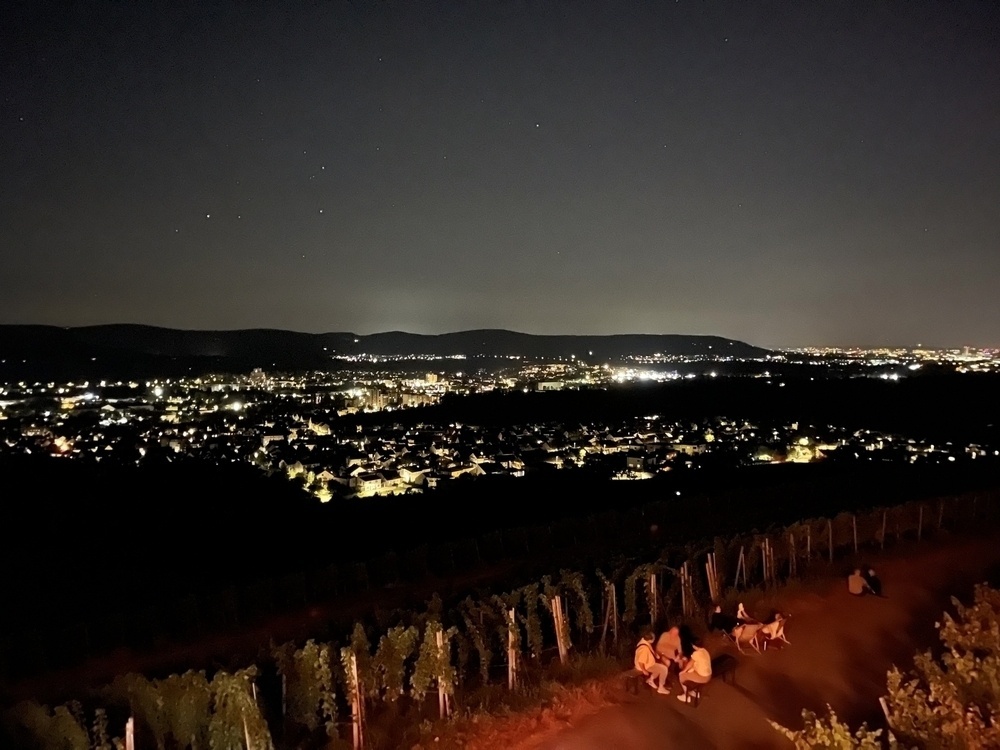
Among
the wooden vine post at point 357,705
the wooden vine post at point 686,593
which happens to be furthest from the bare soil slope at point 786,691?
the wooden vine post at point 686,593

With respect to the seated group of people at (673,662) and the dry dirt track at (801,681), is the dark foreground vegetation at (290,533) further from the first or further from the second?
the seated group of people at (673,662)

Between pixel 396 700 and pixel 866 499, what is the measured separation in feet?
63.2

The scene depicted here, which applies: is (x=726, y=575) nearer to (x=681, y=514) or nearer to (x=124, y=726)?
(x=124, y=726)

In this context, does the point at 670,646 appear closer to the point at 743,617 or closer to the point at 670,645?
the point at 670,645

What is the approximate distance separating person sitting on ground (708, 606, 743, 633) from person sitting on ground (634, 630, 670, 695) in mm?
1439

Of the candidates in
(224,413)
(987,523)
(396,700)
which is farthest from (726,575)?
(224,413)

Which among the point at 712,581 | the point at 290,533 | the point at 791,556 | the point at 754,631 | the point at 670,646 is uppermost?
the point at 670,646

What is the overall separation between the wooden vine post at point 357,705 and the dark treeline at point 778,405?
157ft

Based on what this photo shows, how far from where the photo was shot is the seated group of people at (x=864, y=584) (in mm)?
9773

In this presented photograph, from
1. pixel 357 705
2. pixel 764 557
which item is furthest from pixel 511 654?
pixel 764 557

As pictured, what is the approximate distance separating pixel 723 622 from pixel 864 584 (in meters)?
2.77

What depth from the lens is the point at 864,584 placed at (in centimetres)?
977

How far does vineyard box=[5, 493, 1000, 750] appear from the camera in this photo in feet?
19.6

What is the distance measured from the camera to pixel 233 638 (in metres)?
13.6
